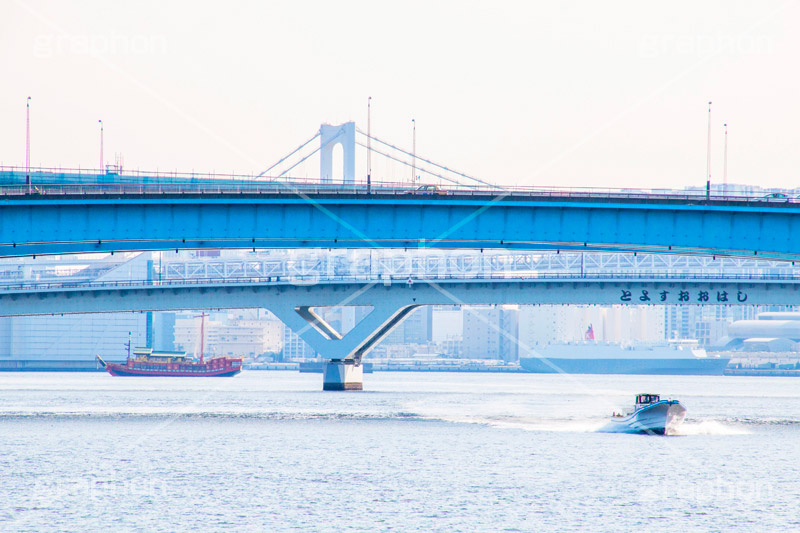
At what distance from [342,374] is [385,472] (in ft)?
211

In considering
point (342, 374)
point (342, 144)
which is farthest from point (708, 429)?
point (342, 144)

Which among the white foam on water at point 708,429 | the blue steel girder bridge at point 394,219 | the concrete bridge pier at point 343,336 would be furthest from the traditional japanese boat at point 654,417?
the concrete bridge pier at point 343,336

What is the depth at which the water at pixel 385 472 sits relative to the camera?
113 ft

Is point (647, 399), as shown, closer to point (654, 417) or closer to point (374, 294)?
point (654, 417)

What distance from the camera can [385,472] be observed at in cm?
4456

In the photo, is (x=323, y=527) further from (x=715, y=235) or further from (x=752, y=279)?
(x=752, y=279)

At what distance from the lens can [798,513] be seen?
118ft

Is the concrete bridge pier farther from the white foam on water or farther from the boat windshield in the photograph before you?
the boat windshield

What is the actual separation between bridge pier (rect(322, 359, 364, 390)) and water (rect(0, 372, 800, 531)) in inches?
1234

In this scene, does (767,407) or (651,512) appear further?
(767,407)

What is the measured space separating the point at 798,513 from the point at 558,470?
1142 cm

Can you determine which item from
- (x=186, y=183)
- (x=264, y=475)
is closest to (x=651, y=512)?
(x=264, y=475)

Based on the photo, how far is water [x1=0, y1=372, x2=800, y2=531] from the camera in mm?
34594

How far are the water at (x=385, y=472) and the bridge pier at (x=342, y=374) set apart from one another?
103 feet
